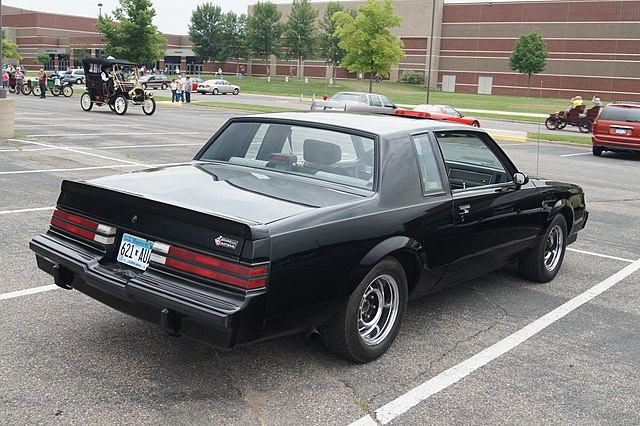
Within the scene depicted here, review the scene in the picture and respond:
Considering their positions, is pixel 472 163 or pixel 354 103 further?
pixel 354 103

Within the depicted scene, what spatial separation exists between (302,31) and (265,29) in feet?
20.2

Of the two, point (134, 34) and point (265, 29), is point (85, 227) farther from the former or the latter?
point (265, 29)

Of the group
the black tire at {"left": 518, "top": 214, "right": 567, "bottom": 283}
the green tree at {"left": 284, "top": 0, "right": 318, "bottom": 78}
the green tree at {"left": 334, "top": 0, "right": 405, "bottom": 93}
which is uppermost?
the green tree at {"left": 284, "top": 0, "right": 318, "bottom": 78}

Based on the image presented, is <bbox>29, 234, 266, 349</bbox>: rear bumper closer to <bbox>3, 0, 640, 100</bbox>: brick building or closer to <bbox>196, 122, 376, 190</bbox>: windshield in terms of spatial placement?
<bbox>196, 122, 376, 190</bbox>: windshield

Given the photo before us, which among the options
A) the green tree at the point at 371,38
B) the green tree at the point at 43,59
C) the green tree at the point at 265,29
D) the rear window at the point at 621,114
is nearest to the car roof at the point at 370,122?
the rear window at the point at 621,114

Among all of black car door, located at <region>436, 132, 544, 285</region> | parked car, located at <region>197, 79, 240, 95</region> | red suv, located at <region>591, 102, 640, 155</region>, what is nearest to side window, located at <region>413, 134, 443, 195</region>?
black car door, located at <region>436, 132, 544, 285</region>

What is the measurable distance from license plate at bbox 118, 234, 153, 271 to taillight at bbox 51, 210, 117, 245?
12 centimetres

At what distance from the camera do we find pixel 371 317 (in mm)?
4465

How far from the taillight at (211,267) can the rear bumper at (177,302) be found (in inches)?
2.6

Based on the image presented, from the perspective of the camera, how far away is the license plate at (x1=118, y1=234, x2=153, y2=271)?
3.89m

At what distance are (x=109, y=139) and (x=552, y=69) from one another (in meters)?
67.3

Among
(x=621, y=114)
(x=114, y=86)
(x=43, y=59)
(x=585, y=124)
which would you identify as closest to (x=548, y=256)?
(x=621, y=114)

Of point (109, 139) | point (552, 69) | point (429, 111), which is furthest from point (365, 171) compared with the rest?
point (552, 69)

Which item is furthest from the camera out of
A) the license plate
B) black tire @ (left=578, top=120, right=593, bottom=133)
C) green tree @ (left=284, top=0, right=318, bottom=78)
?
green tree @ (left=284, top=0, right=318, bottom=78)
